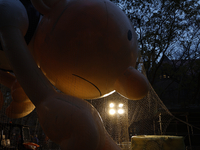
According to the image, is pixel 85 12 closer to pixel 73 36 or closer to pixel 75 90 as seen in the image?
pixel 73 36

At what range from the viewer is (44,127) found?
1.56m

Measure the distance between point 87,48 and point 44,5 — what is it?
2.17 feet

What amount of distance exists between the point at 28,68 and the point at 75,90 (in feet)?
1.79

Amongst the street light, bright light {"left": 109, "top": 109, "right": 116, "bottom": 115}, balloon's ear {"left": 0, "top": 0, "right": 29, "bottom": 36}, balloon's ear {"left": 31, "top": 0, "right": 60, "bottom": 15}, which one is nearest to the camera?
balloon's ear {"left": 0, "top": 0, "right": 29, "bottom": 36}

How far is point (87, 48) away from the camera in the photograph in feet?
5.97

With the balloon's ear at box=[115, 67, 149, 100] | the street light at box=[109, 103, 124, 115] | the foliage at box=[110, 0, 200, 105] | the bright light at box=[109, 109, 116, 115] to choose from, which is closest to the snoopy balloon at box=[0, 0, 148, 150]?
the balloon's ear at box=[115, 67, 149, 100]

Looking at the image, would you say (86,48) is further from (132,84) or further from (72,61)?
(132,84)

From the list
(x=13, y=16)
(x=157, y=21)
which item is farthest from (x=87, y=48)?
(x=157, y=21)

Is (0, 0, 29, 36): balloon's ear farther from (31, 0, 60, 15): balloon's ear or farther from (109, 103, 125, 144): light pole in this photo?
(109, 103, 125, 144): light pole

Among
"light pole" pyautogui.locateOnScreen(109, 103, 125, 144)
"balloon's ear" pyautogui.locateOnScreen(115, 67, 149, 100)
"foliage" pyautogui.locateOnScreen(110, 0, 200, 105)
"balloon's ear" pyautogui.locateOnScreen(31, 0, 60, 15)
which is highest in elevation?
"foliage" pyautogui.locateOnScreen(110, 0, 200, 105)

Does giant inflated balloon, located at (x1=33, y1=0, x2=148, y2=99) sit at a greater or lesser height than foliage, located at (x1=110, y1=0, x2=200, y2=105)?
lesser

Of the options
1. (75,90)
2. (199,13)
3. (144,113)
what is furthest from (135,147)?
(199,13)

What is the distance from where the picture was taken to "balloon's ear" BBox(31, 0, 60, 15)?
6.26 ft

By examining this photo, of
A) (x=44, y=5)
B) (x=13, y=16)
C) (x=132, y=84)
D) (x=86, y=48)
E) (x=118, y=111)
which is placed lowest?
(x=118, y=111)
